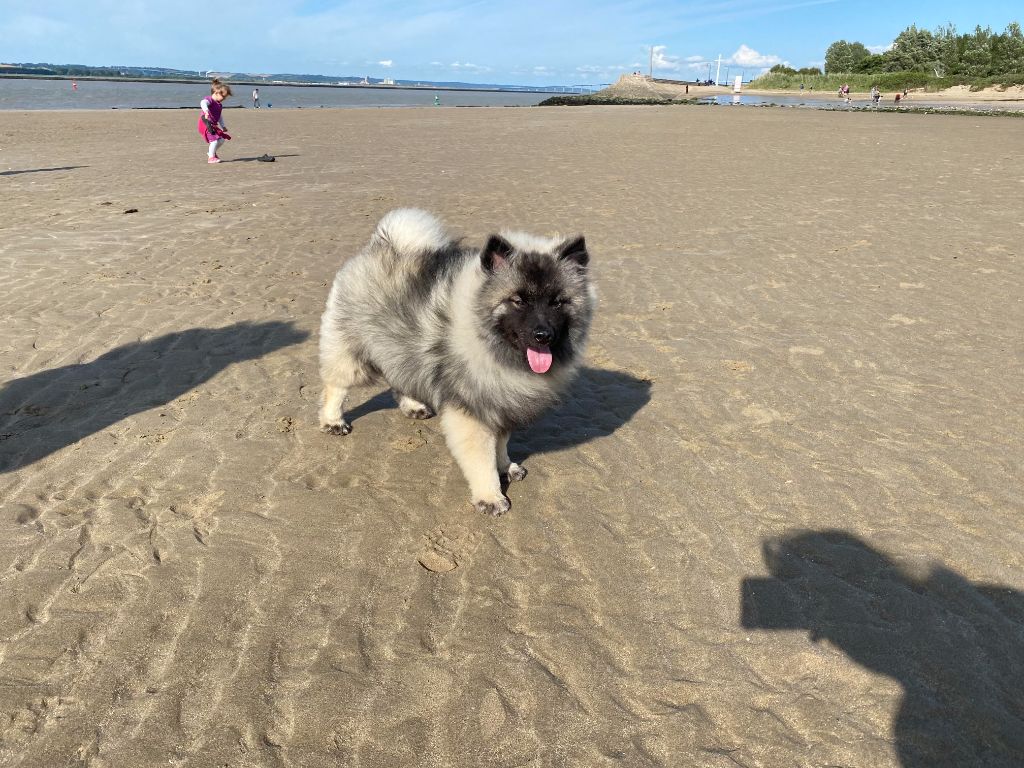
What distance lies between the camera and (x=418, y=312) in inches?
177

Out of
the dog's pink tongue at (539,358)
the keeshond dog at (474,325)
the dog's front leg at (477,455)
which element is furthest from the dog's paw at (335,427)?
the dog's pink tongue at (539,358)

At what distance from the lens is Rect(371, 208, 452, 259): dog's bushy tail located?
4820mm

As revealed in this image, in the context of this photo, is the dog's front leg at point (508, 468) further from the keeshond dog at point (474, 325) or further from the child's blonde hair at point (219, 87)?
the child's blonde hair at point (219, 87)

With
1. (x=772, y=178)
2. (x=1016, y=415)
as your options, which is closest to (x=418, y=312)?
(x=1016, y=415)

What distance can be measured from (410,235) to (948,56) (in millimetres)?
101854

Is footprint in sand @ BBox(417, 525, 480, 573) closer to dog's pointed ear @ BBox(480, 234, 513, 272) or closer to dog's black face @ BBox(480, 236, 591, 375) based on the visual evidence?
dog's black face @ BBox(480, 236, 591, 375)

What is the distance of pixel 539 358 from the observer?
4.15 meters

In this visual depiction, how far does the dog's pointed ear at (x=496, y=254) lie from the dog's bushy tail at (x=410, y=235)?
2.59ft

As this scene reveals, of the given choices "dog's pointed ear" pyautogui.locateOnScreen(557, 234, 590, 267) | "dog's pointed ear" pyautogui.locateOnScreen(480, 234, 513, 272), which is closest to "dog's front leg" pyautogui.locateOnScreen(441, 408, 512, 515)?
"dog's pointed ear" pyautogui.locateOnScreen(480, 234, 513, 272)

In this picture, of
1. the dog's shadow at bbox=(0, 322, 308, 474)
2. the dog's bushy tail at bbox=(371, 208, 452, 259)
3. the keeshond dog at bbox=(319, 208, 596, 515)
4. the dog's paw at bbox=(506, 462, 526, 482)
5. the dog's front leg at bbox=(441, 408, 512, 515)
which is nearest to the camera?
the keeshond dog at bbox=(319, 208, 596, 515)

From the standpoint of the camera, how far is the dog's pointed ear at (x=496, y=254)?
13.2ft

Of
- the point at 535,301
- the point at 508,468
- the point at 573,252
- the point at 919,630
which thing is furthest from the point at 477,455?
the point at 919,630

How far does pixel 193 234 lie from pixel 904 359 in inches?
431

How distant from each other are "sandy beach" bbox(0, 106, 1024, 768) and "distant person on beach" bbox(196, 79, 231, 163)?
34.1 feet
